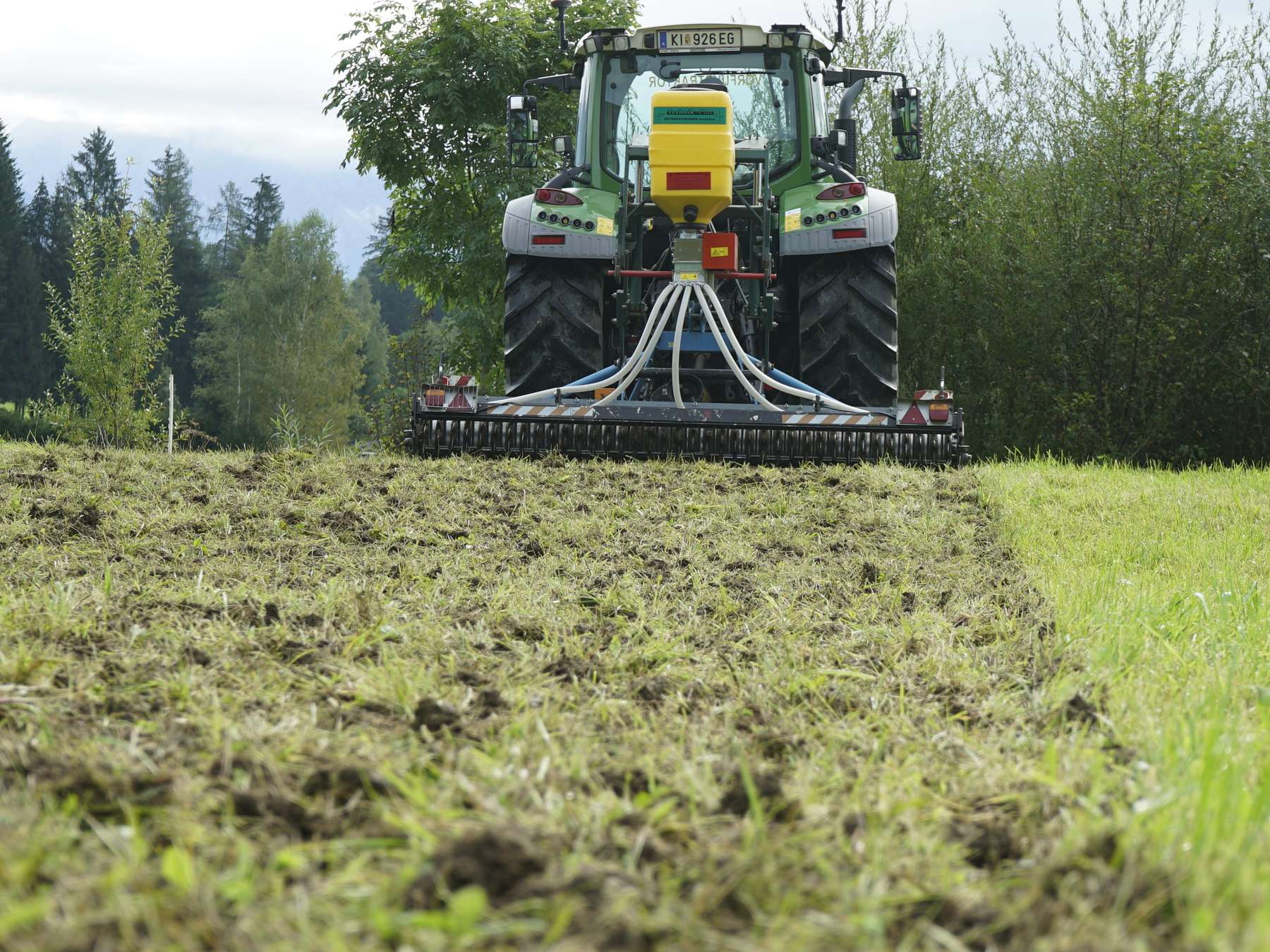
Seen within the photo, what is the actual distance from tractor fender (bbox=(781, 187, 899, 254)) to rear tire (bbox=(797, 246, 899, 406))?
0.15 meters

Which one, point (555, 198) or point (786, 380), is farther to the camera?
point (555, 198)

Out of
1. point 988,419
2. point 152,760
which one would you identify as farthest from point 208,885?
point 988,419

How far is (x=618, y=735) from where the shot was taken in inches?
74.9

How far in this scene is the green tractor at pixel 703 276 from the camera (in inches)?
239

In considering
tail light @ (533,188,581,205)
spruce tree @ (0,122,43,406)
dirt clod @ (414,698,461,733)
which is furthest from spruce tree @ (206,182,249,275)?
dirt clod @ (414,698,461,733)

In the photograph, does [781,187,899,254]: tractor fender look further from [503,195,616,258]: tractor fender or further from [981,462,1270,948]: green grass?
[981,462,1270,948]: green grass

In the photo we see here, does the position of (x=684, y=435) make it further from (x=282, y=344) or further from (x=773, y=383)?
(x=282, y=344)

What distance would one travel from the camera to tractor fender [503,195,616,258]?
6648 mm

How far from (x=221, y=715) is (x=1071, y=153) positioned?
11.1 metres

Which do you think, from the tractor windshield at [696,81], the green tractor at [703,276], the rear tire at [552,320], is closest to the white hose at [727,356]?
the green tractor at [703,276]

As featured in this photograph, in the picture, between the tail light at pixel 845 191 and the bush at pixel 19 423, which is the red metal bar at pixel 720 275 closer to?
the tail light at pixel 845 191

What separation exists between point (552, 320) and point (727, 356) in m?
1.31

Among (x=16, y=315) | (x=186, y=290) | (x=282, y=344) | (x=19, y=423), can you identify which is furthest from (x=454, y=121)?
(x=186, y=290)

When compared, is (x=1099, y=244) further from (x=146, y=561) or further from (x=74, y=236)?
(x=74, y=236)
